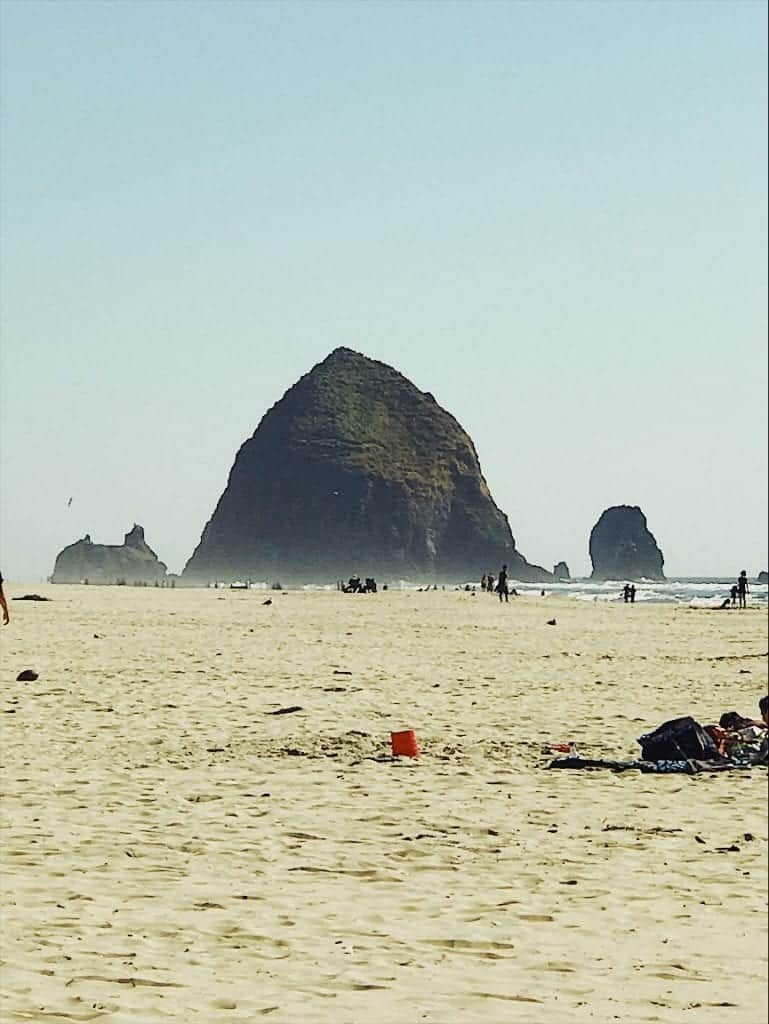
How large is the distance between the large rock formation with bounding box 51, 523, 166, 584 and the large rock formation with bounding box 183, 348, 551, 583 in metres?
23.5

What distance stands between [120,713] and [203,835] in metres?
6.34

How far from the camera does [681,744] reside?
1147cm

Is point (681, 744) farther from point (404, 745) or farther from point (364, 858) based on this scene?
point (364, 858)

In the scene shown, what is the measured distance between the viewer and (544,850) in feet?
27.8

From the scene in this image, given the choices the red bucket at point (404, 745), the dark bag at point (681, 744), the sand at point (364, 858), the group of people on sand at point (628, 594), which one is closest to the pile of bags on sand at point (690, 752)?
the dark bag at point (681, 744)

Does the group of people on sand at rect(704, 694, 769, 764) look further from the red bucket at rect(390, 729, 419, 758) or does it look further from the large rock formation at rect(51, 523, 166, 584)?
the large rock formation at rect(51, 523, 166, 584)

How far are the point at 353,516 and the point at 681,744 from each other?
174804mm

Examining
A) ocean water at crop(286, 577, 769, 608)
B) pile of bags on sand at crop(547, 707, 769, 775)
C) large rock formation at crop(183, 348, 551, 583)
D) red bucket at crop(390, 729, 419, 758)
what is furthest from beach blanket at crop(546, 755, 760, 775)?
large rock formation at crop(183, 348, 551, 583)

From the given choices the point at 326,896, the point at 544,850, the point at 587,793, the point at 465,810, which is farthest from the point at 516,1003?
the point at 587,793

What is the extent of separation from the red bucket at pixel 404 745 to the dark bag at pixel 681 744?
2.19m

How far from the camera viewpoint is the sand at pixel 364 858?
5.46m

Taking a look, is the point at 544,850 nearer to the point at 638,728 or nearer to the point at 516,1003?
the point at 516,1003

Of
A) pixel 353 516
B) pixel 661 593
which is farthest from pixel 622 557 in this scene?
pixel 353 516

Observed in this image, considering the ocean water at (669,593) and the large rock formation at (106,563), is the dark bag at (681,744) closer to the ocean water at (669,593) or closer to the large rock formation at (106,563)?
the ocean water at (669,593)
